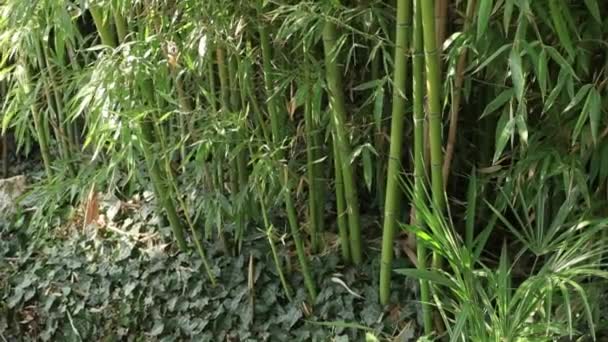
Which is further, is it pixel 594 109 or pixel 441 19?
pixel 441 19

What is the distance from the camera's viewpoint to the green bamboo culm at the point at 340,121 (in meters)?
1.82

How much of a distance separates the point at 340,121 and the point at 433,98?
1.10ft

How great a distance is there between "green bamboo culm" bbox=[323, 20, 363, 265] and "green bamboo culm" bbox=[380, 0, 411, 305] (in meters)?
0.13

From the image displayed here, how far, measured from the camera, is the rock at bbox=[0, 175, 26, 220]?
2.78m

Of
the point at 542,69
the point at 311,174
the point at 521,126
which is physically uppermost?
the point at 542,69

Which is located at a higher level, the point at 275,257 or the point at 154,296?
the point at 275,257

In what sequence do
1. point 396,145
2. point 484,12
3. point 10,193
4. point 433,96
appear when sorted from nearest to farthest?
1. point 484,12
2. point 433,96
3. point 396,145
4. point 10,193

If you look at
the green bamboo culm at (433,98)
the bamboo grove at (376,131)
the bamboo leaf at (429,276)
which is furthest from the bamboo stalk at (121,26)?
the bamboo leaf at (429,276)

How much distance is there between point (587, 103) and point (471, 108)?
0.52m

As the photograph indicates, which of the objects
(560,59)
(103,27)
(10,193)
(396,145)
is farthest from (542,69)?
(10,193)

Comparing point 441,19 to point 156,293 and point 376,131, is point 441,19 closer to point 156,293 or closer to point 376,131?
point 376,131

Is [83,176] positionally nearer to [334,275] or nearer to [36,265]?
[36,265]

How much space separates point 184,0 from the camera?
187 centimetres

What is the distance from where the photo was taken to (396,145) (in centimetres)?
182
